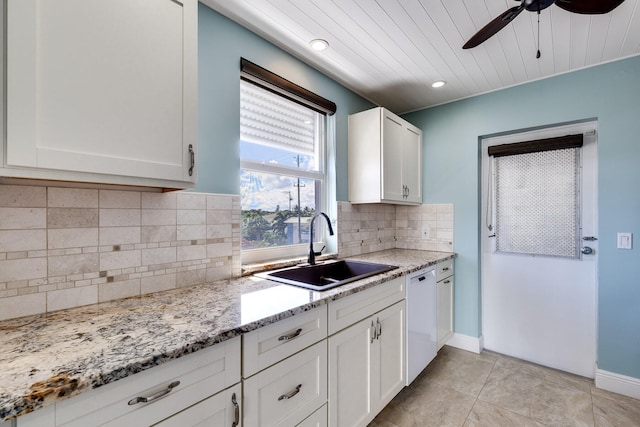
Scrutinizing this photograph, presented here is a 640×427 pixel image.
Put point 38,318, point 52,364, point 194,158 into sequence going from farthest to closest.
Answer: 1. point 194,158
2. point 38,318
3. point 52,364

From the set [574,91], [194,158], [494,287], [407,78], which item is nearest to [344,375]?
[194,158]

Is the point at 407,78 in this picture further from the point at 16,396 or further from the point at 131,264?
the point at 16,396

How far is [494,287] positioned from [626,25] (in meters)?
2.11

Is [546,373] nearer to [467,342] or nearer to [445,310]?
[467,342]

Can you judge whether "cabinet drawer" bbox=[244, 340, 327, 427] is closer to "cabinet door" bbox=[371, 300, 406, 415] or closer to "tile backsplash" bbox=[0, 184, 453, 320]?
"cabinet door" bbox=[371, 300, 406, 415]

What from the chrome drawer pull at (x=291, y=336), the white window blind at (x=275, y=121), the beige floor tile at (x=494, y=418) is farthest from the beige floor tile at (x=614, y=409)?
the white window blind at (x=275, y=121)

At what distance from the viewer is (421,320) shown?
214 centimetres

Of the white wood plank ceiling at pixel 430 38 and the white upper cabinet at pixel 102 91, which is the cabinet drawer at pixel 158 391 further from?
the white wood plank ceiling at pixel 430 38

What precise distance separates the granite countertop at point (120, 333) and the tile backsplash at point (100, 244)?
2.7 inches

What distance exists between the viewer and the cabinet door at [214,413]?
0.84m

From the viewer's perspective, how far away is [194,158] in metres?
1.19

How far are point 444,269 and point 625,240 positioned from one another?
48.6 inches

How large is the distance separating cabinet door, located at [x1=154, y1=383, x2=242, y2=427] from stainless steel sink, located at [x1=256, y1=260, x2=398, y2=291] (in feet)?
2.06

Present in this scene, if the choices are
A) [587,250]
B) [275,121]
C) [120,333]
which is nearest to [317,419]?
[120,333]
